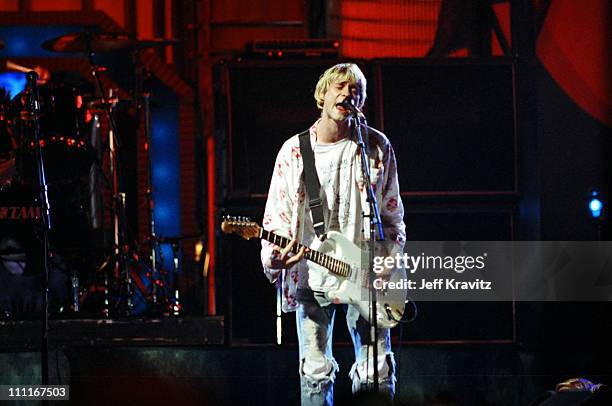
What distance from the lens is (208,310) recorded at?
419 inches

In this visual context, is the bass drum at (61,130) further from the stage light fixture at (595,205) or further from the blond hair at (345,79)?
the stage light fixture at (595,205)

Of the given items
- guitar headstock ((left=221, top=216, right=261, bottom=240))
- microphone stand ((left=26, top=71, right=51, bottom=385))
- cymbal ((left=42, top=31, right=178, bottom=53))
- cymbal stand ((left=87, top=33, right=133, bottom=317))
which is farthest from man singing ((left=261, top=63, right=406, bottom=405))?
cymbal ((left=42, top=31, right=178, bottom=53))

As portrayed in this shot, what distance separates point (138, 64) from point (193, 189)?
3.54m

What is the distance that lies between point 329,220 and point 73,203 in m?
3.69

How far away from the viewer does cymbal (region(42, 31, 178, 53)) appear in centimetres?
811

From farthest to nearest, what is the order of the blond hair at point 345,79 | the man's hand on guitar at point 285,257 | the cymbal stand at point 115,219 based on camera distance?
1. the cymbal stand at point 115,219
2. the blond hair at point 345,79
3. the man's hand on guitar at point 285,257

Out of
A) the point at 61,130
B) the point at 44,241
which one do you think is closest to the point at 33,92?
the point at 44,241

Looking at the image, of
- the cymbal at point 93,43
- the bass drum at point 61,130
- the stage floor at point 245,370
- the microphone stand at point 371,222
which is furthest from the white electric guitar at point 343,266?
the cymbal at point 93,43

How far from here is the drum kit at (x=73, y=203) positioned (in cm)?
766

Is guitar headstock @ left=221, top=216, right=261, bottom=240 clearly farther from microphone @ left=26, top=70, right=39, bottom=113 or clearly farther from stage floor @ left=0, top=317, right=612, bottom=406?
stage floor @ left=0, top=317, right=612, bottom=406

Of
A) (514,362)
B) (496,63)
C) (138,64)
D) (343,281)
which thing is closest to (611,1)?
(496,63)

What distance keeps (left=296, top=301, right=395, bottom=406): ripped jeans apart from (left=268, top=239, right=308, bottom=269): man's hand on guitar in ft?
0.81

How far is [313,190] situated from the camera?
5.29 m

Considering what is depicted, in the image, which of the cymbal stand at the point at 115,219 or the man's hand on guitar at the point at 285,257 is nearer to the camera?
the man's hand on guitar at the point at 285,257
